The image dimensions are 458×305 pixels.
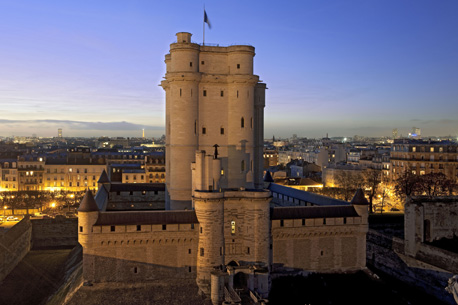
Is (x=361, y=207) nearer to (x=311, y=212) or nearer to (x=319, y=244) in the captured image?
(x=311, y=212)

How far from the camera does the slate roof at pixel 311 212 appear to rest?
4500cm

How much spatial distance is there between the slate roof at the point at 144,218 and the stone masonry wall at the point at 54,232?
38.2 m

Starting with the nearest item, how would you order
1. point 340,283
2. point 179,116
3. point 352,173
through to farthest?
point 340,283
point 179,116
point 352,173

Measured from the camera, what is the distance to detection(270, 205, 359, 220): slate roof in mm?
45000

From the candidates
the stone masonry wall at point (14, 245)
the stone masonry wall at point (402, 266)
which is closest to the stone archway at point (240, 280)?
the stone masonry wall at point (402, 266)

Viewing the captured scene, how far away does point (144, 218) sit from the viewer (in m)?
42.2

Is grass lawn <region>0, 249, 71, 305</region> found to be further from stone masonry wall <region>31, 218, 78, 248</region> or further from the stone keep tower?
the stone keep tower

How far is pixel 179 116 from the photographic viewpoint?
5288 centimetres

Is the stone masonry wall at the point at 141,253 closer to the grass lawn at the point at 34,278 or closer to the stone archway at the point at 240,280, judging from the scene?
the stone archway at the point at 240,280

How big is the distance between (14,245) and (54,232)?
44.7 feet

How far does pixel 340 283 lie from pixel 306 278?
333 centimetres

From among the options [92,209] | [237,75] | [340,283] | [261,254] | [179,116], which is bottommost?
[340,283]

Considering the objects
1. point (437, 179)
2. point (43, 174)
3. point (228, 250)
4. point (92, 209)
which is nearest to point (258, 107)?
point (228, 250)

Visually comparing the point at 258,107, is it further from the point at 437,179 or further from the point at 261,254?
the point at 437,179
